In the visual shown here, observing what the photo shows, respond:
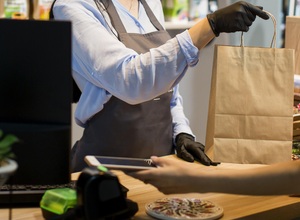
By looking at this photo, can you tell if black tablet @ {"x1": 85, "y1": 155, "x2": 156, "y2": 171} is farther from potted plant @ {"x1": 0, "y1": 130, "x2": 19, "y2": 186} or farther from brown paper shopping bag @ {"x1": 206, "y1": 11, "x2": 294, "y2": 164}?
brown paper shopping bag @ {"x1": 206, "y1": 11, "x2": 294, "y2": 164}

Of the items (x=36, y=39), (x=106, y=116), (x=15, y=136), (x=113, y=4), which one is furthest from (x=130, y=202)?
(x=113, y=4)

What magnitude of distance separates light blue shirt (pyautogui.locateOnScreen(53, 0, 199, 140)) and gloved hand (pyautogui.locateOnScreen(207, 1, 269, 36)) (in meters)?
0.11

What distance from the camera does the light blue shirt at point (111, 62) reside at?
1.98 m

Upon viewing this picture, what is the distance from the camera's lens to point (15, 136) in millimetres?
1359

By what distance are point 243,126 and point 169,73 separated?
0.98 ft

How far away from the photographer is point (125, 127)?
222 cm

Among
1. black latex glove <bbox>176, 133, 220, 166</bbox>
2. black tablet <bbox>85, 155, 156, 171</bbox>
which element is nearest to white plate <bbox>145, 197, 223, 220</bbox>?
black tablet <bbox>85, 155, 156, 171</bbox>

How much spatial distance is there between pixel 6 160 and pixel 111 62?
0.79 metres

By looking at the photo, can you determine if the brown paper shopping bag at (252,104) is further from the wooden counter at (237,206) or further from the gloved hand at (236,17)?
the wooden counter at (237,206)

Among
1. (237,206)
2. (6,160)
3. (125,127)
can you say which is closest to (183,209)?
(237,206)

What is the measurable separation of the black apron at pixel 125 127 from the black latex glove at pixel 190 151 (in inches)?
4.0

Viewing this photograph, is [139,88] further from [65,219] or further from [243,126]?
[65,219]

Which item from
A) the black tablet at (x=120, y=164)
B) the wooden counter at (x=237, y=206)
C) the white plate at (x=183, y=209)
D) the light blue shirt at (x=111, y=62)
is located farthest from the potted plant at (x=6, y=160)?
the light blue shirt at (x=111, y=62)

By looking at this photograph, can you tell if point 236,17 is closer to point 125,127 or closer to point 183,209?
point 125,127
